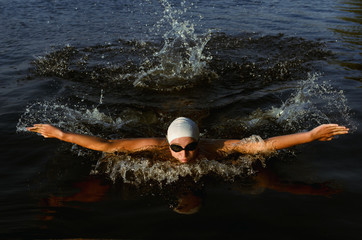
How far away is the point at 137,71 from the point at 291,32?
711cm

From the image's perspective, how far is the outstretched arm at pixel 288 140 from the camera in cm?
450

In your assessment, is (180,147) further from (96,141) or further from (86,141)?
(86,141)

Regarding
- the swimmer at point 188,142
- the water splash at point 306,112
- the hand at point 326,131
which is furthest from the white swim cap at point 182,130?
the water splash at point 306,112

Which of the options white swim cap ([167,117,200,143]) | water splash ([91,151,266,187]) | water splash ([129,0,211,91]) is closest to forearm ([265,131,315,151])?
water splash ([91,151,266,187])

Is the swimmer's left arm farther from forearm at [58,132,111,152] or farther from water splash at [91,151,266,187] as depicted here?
forearm at [58,132,111,152]

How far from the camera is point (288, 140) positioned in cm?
478

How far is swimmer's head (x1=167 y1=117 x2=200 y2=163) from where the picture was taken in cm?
469

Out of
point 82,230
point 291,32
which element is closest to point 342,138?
point 82,230

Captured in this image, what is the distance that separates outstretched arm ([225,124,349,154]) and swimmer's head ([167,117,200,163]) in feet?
2.41

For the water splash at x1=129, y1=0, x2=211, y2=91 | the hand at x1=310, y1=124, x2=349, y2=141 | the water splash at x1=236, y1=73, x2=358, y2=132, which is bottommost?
the water splash at x1=129, y1=0, x2=211, y2=91

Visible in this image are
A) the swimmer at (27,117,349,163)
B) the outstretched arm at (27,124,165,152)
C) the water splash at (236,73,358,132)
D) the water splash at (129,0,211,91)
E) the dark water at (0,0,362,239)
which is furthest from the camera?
the water splash at (129,0,211,91)

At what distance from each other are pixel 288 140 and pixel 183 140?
1.47 metres

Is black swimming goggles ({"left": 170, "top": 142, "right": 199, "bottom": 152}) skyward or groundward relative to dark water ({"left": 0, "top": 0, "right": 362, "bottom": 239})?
skyward

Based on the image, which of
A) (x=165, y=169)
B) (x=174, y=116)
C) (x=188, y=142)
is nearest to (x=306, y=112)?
(x=174, y=116)
